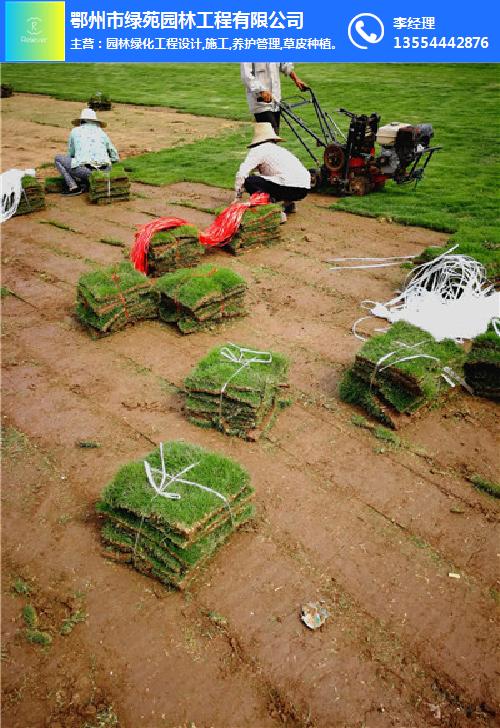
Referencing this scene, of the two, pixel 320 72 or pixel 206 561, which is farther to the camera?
pixel 320 72

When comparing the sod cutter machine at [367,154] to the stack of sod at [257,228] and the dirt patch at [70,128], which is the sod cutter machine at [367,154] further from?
the dirt patch at [70,128]

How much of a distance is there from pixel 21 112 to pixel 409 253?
1865 cm

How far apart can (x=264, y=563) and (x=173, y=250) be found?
18.3ft

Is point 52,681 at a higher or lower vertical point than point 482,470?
lower

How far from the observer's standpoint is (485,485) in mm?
5246

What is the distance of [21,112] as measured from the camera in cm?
2247

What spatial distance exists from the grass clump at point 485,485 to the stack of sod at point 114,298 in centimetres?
457

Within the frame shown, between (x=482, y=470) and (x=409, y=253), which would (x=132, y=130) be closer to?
(x=409, y=253)

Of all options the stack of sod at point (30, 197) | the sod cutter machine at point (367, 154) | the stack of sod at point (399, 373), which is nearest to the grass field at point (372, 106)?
the sod cutter machine at point (367, 154)

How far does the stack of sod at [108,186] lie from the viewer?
39.8 ft

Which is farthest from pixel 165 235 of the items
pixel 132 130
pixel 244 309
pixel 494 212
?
pixel 132 130

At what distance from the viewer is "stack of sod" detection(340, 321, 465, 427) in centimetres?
576

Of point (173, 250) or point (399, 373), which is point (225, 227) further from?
point (399, 373)

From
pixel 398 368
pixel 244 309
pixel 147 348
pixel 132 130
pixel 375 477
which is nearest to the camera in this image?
pixel 375 477
